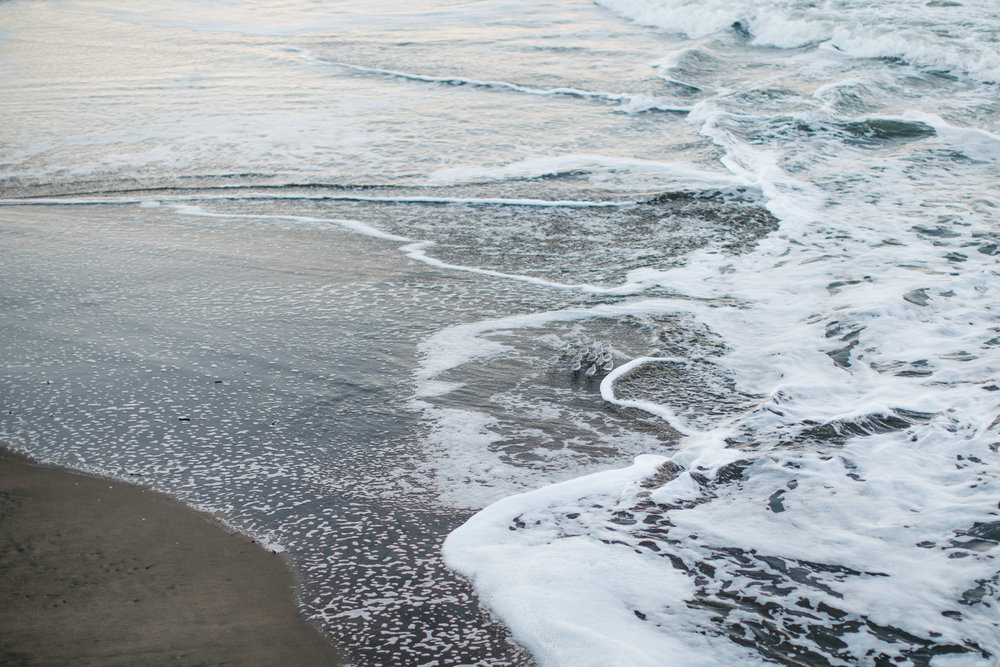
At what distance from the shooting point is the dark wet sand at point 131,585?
1958 mm

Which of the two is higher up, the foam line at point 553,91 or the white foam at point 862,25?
the white foam at point 862,25

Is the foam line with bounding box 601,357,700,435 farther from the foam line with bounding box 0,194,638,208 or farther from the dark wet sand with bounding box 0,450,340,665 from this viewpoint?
the foam line with bounding box 0,194,638,208

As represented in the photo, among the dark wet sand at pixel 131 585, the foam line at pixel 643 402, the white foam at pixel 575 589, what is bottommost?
the white foam at pixel 575 589

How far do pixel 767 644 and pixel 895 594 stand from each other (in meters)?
0.43

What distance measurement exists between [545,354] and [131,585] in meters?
1.95

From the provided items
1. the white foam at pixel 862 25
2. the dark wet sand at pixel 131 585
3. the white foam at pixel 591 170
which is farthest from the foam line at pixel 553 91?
the dark wet sand at pixel 131 585

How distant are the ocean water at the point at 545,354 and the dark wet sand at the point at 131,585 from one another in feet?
0.37

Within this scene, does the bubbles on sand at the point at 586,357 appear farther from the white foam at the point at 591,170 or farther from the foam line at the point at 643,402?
the white foam at the point at 591,170

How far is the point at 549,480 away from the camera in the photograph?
2713 mm

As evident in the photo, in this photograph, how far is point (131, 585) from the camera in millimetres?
2168

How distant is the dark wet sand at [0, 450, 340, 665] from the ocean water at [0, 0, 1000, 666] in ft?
0.37

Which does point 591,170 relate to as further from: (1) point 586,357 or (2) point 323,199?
(1) point 586,357

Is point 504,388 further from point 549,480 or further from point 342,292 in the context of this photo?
point 342,292

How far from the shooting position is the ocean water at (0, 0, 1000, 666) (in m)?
2.19
